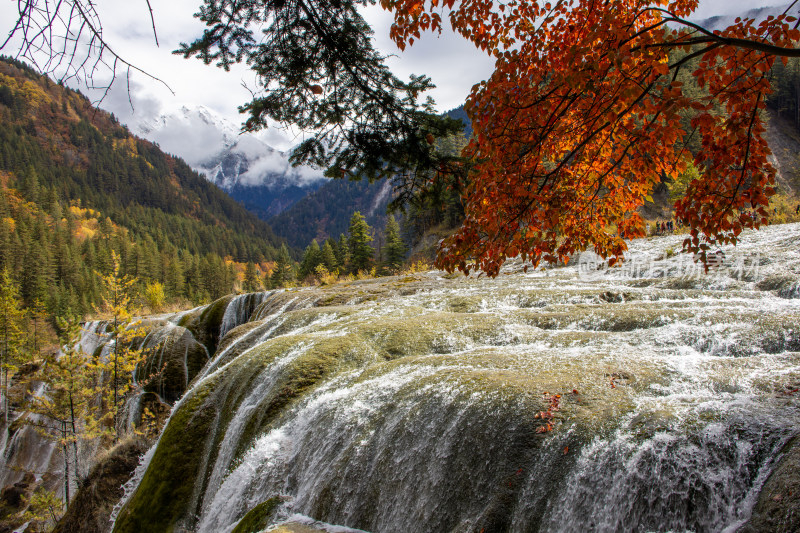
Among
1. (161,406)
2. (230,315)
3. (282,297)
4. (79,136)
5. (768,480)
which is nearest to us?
(768,480)

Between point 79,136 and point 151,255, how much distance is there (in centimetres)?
14477

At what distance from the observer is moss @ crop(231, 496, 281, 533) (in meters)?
4.64

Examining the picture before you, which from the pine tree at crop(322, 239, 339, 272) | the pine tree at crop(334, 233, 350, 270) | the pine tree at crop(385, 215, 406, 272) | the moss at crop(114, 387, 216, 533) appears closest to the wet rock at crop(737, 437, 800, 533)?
the moss at crop(114, 387, 216, 533)

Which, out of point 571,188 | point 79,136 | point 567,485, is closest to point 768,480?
point 567,485

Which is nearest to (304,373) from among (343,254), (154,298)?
(154,298)

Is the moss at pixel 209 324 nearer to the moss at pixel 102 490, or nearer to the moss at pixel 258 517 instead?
the moss at pixel 102 490

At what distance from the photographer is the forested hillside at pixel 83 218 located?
6500 centimetres

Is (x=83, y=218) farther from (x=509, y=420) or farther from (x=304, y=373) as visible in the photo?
(x=509, y=420)

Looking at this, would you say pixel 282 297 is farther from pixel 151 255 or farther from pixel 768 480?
pixel 151 255

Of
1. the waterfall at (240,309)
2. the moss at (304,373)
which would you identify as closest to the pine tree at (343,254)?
the waterfall at (240,309)

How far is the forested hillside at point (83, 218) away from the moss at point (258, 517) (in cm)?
460

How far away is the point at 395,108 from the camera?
5586 millimetres

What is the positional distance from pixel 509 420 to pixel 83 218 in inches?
6075

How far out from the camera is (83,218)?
4764 inches
